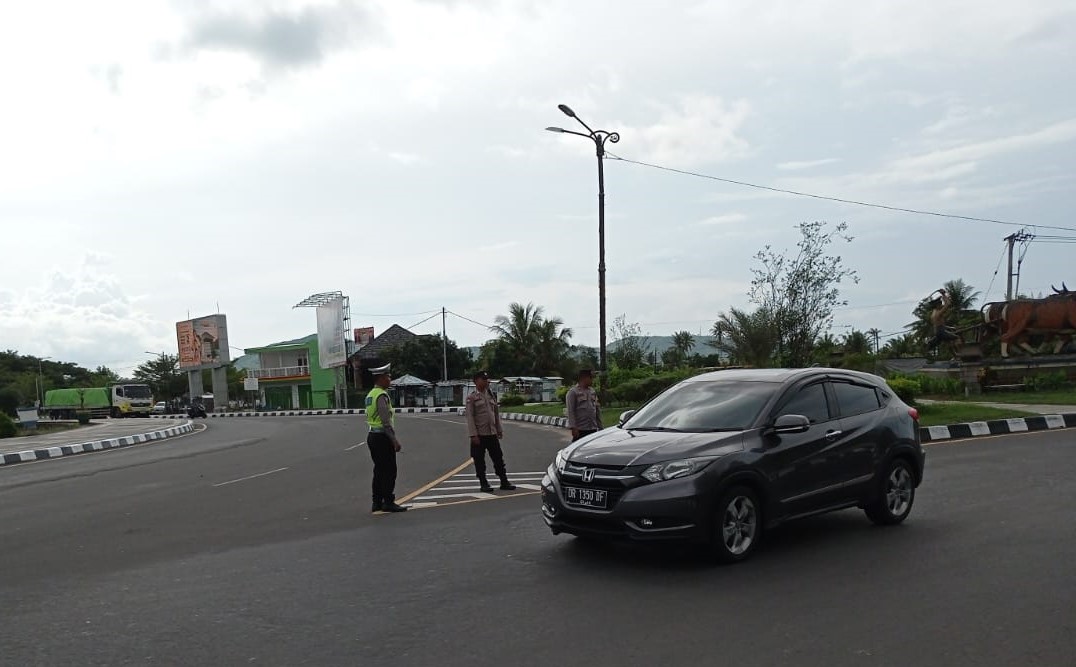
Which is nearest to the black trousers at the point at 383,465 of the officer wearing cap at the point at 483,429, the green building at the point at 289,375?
the officer wearing cap at the point at 483,429

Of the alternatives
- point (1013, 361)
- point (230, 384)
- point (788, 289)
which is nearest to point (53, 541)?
point (788, 289)

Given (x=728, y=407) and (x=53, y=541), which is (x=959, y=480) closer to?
(x=728, y=407)

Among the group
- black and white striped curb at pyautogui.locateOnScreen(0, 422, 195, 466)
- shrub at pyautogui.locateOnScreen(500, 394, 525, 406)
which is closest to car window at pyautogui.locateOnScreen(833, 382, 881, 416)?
black and white striped curb at pyautogui.locateOnScreen(0, 422, 195, 466)

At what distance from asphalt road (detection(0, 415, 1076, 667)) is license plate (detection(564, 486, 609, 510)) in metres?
0.50

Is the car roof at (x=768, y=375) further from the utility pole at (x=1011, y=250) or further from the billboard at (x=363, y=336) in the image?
the billboard at (x=363, y=336)

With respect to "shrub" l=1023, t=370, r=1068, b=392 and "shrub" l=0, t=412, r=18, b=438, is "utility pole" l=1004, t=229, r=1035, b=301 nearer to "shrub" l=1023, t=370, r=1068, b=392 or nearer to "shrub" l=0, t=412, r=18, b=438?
"shrub" l=1023, t=370, r=1068, b=392

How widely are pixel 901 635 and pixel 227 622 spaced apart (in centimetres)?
417

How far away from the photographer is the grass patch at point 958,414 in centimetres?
1914

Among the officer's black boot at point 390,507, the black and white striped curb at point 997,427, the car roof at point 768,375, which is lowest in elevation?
the black and white striped curb at point 997,427

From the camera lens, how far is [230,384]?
348 feet

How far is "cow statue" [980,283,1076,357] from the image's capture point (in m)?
29.1

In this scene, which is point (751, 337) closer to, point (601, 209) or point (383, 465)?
point (601, 209)

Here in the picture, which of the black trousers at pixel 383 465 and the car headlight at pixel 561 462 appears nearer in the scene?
the car headlight at pixel 561 462

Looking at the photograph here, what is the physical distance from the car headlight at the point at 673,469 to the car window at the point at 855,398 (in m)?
2.13
